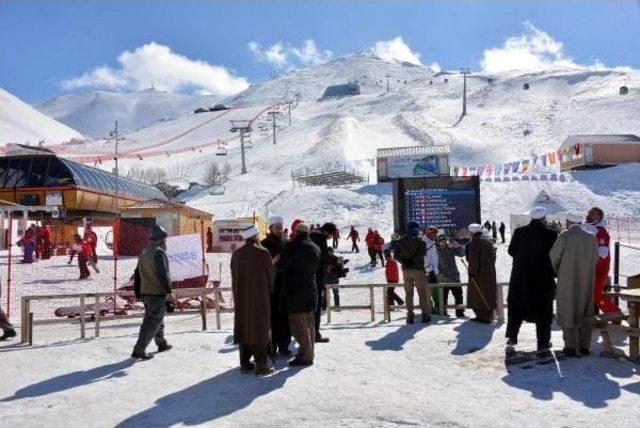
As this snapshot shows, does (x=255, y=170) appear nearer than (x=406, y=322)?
No

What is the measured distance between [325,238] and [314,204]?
3759 centimetres

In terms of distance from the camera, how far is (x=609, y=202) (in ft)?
141

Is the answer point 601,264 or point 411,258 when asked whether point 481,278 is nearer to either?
point 411,258

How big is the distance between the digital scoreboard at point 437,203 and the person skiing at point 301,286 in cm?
1072

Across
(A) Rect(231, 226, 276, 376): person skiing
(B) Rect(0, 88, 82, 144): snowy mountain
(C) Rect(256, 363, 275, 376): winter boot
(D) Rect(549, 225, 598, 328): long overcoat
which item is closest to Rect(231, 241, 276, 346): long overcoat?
(A) Rect(231, 226, 276, 376): person skiing

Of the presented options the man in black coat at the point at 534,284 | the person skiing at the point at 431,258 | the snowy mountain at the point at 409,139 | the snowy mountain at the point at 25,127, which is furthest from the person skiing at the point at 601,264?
the snowy mountain at the point at 25,127

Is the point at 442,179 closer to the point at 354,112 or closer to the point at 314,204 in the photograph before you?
the point at 314,204

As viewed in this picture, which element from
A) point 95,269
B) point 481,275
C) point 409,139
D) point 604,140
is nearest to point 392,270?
point 481,275

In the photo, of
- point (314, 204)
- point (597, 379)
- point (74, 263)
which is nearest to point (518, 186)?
point (314, 204)

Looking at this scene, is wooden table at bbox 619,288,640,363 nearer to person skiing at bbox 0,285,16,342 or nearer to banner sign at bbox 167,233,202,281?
person skiing at bbox 0,285,16,342

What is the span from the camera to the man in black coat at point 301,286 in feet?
22.3

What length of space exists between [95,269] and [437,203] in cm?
1016

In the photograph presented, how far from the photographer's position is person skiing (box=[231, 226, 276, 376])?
255 inches

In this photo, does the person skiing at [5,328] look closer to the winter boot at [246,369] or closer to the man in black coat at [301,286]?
the winter boot at [246,369]
